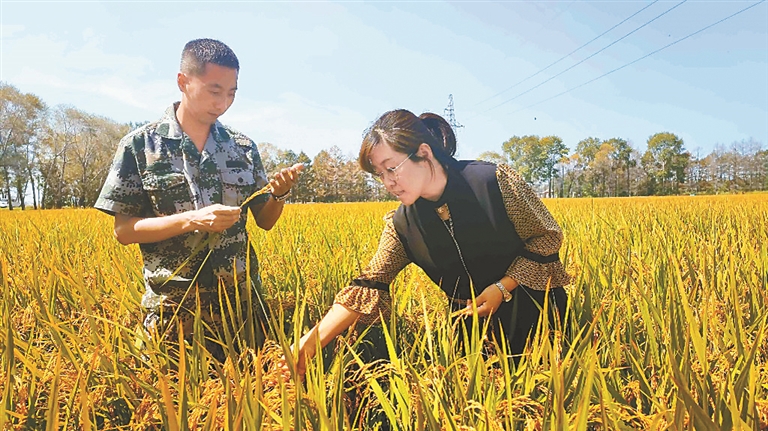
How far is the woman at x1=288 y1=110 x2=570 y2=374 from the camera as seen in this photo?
1.28 m

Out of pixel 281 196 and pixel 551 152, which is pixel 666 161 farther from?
pixel 281 196

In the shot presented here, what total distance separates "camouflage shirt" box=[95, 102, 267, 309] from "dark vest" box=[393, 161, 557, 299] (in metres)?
0.64

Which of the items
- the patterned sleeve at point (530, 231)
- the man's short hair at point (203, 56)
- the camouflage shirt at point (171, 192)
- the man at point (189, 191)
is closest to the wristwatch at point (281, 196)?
the man at point (189, 191)

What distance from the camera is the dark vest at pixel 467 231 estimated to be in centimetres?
137

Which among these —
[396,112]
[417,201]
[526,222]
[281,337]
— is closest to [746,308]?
[526,222]

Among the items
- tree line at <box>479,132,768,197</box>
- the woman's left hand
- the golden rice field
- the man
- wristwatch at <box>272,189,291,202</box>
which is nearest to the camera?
the golden rice field

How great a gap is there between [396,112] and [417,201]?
0.30 meters

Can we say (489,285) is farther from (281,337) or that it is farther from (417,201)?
(281,337)

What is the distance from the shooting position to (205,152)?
1.60m

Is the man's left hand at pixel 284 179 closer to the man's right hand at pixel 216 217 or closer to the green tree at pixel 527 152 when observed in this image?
the man's right hand at pixel 216 217

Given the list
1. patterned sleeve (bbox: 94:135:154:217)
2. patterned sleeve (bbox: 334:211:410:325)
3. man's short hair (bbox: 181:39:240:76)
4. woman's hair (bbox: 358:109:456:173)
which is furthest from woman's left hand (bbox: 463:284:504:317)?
patterned sleeve (bbox: 94:135:154:217)

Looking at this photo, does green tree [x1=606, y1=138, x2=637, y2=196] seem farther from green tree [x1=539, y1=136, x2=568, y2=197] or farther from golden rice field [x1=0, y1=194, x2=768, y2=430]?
golden rice field [x1=0, y1=194, x2=768, y2=430]

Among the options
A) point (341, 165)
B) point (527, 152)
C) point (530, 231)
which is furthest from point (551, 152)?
point (530, 231)

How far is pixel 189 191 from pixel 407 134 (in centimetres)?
84
